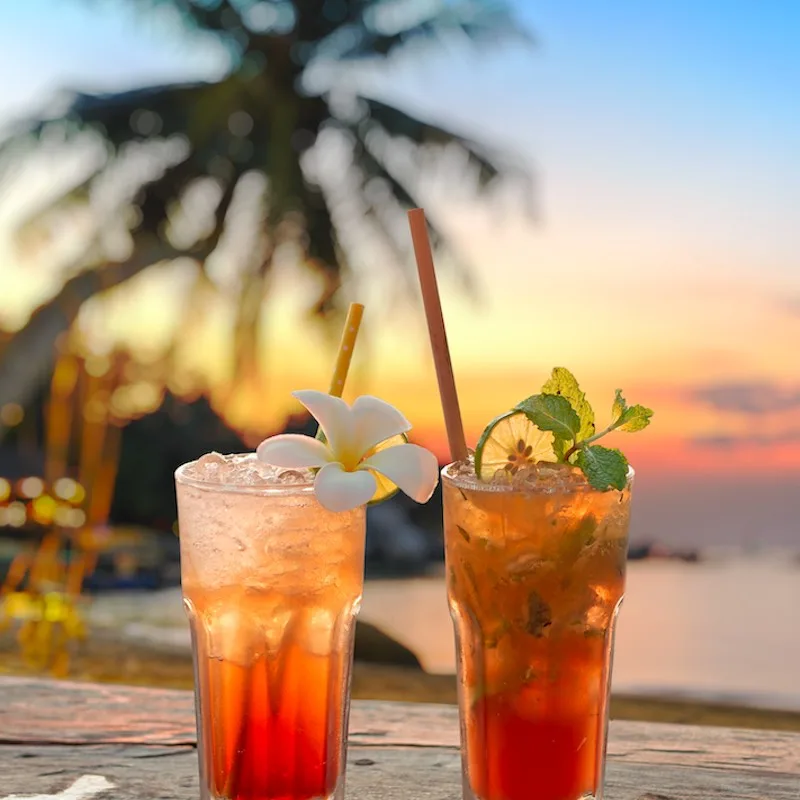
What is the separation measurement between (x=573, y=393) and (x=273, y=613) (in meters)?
0.59

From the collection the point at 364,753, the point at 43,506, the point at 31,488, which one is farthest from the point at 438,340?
the point at 43,506

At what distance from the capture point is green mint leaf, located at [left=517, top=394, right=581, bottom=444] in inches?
67.9

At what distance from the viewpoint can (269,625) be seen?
178 centimetres

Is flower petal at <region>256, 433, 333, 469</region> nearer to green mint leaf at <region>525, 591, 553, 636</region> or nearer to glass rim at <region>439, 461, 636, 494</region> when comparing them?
glass rim at <region>439, 461, 636, 494</region>

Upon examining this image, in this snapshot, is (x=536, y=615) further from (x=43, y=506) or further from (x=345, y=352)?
(x=43, y=506)

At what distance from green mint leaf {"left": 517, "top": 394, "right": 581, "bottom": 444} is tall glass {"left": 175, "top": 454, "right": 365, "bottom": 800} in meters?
0.31

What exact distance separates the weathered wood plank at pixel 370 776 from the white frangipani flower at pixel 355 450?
630 mm

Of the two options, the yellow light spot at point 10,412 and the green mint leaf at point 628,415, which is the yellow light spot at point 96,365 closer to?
the yellow light spot at point 10,412

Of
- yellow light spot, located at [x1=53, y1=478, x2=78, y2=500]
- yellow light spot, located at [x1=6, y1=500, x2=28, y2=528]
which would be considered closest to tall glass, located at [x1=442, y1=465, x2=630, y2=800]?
yellow light spot, located at [x1=6, y1=500, x2=28, y2=528]

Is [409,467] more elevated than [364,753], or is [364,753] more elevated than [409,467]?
[409,467]

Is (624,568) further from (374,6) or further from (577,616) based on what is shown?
(374,6)

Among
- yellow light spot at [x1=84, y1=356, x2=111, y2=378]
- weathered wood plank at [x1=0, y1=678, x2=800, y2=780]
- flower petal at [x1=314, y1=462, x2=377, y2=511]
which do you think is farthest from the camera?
Answer: yellow light spot at [x1=84, y1=356, x2=111, y2=378]

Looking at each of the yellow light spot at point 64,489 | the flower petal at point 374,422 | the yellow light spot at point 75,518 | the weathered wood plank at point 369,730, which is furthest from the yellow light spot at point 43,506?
the flower petal at point 374,422

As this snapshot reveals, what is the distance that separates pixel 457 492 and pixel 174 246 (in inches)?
500
